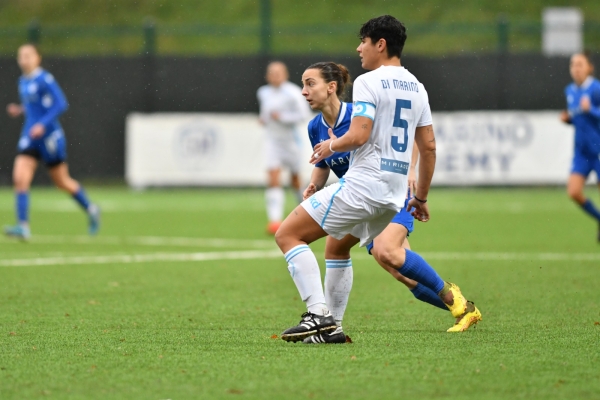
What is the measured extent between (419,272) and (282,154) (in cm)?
834

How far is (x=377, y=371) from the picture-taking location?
4988 mm

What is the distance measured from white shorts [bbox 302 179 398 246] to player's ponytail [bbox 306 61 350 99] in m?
0.63

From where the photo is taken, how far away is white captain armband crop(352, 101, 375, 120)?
5520mm

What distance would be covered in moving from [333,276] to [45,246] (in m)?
6.57

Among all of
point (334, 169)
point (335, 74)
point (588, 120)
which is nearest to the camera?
point (335, 74)

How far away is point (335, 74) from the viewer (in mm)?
6062

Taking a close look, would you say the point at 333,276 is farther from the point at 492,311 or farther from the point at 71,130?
the point at 71,130

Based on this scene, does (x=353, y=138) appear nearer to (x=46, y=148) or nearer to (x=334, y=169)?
(x=334, y=169)

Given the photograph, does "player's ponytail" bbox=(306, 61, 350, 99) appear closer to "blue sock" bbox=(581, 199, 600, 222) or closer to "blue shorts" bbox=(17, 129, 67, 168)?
Answer: "blue sock" bbox=(581, 199, 600, 222)

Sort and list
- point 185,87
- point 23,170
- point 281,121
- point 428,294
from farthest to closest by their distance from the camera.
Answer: point 185,87, point 281,121, point 23,170, point 428,294

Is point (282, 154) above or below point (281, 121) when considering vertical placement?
below

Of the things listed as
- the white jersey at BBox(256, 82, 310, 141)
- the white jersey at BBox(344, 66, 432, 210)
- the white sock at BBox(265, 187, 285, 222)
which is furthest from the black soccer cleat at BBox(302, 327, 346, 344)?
the white jersey at BBox(256, 82, 310, 141)

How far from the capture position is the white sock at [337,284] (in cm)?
625

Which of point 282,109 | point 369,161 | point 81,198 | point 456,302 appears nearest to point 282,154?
point 282,109
